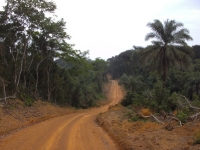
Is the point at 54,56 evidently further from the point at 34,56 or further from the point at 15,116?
the point at 15,116

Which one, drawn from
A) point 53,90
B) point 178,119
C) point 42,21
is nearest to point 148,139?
point 178,119

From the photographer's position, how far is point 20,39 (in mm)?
A: 24500

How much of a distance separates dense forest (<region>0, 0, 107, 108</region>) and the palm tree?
11367 mm

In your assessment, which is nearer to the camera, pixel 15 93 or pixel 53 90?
pixel 15 93

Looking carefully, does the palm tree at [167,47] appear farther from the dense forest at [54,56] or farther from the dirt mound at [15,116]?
the dirt mound at [15,116]

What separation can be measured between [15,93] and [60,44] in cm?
959

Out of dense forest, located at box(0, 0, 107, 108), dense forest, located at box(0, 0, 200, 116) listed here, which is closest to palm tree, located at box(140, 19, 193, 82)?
dense forest, located at box(0, 0, 200, 116)

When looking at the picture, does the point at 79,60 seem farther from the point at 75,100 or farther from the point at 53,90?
the point at 75,100

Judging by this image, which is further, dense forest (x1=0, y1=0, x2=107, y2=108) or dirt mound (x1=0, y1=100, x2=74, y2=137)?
dense forest (x1=0, y1=0, x2=107, y2=108)

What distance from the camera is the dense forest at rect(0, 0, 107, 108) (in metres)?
22.7

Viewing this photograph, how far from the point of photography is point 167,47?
20484 millimetres

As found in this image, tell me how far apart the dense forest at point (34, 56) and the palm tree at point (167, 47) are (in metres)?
11.4

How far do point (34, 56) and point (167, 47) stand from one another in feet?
54.6

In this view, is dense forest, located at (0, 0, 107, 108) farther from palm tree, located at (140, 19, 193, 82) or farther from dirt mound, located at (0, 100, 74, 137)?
palm tree, located at (140, 19, 193, 82)
